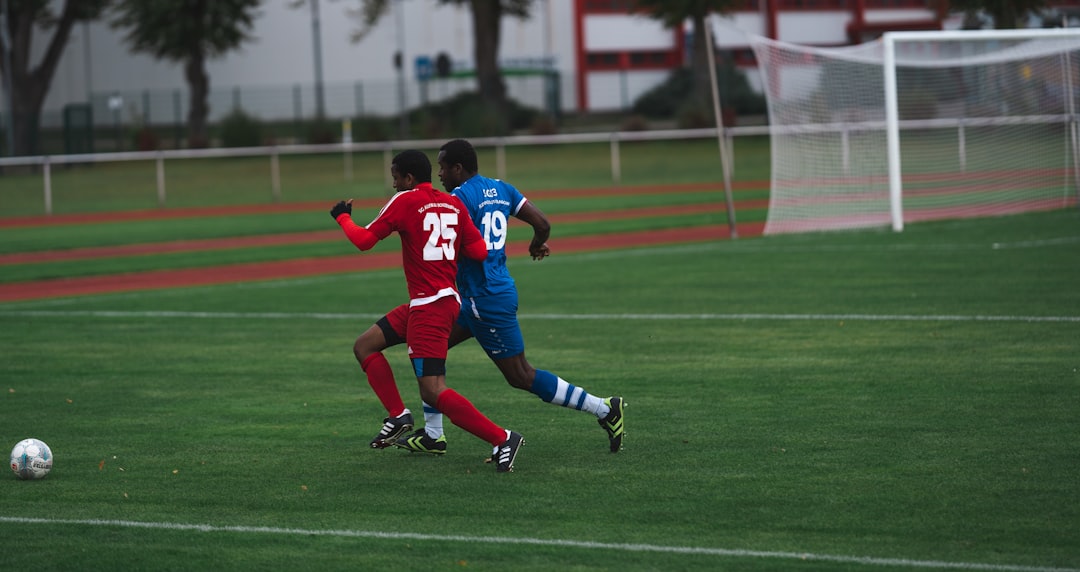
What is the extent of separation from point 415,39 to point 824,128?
39265 millimetres

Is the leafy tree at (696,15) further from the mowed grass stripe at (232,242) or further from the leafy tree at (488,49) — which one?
the mowed grass stripe at (232,242)

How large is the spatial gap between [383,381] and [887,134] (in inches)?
640

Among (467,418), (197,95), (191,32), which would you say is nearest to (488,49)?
(197,95)

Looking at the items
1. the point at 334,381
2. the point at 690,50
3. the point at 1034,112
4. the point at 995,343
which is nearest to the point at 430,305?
the point at 334,381

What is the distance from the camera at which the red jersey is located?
24.5ft

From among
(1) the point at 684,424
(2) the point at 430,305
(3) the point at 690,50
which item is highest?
(3) the point at 690,50

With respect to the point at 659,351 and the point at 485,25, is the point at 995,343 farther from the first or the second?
the point at 485,25

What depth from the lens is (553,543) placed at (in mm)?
6012

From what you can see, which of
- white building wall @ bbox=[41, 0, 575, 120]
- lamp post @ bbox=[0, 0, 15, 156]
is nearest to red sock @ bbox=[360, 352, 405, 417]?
lamp post @ bbox=[0, 0, 15, 156]

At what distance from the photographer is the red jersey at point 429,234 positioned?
747 cm

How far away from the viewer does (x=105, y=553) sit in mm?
6027

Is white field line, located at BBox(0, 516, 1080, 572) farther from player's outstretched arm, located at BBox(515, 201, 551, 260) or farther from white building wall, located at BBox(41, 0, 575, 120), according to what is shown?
white building wall, located at BBox(41, 0, 575, 120)

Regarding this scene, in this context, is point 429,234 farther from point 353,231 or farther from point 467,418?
point 467,418

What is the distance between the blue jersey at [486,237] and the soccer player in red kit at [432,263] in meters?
0.11
